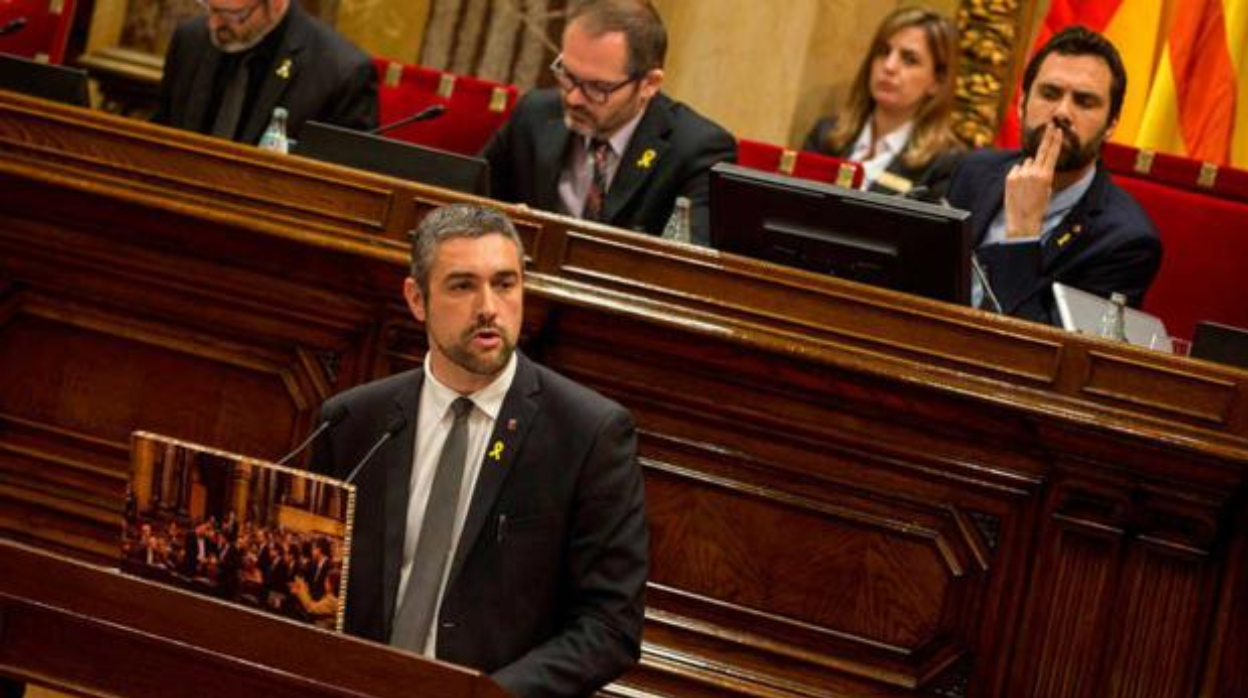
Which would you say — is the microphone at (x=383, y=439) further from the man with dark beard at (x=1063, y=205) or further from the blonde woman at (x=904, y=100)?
the blonde woman at (x=904, y=100)

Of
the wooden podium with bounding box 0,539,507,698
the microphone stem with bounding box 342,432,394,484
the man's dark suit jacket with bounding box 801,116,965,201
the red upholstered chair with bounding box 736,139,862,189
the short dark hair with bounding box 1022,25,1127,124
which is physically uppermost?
the short dark hair with bounding box 1022,25,1127,124

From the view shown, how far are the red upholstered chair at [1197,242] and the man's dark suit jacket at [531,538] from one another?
183 cm

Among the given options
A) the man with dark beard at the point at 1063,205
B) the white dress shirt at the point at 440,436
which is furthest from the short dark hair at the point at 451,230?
the man with dark beard at the point at 1063,205

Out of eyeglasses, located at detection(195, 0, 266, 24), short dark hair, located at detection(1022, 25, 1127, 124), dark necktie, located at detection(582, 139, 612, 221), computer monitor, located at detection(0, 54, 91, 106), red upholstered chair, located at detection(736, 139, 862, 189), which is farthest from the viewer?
eyeglasses, located at detection(195, 0, 266, 24)

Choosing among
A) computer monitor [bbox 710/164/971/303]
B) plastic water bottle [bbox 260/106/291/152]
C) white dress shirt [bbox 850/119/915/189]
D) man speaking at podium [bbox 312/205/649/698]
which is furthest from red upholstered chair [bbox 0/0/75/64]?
man speaking at podium [bbox 312/205/649/698]

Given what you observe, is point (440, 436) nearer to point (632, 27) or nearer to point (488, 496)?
point (488, 496)

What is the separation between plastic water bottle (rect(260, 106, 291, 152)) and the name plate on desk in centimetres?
163

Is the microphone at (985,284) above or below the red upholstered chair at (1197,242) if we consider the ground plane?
below

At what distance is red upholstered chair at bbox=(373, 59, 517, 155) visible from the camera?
4.56 metres

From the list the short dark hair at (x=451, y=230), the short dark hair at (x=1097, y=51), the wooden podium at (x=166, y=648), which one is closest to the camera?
the wooden podium at (x=166, y=648)

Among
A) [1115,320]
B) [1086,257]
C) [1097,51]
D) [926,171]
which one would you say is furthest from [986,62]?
[1115,320]

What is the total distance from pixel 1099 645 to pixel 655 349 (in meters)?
0.81

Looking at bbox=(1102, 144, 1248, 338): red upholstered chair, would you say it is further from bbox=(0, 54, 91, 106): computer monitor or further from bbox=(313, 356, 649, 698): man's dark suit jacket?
bbox=(0, 54, 91, 106): computer monitor

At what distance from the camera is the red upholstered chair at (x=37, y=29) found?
5.28 meters
